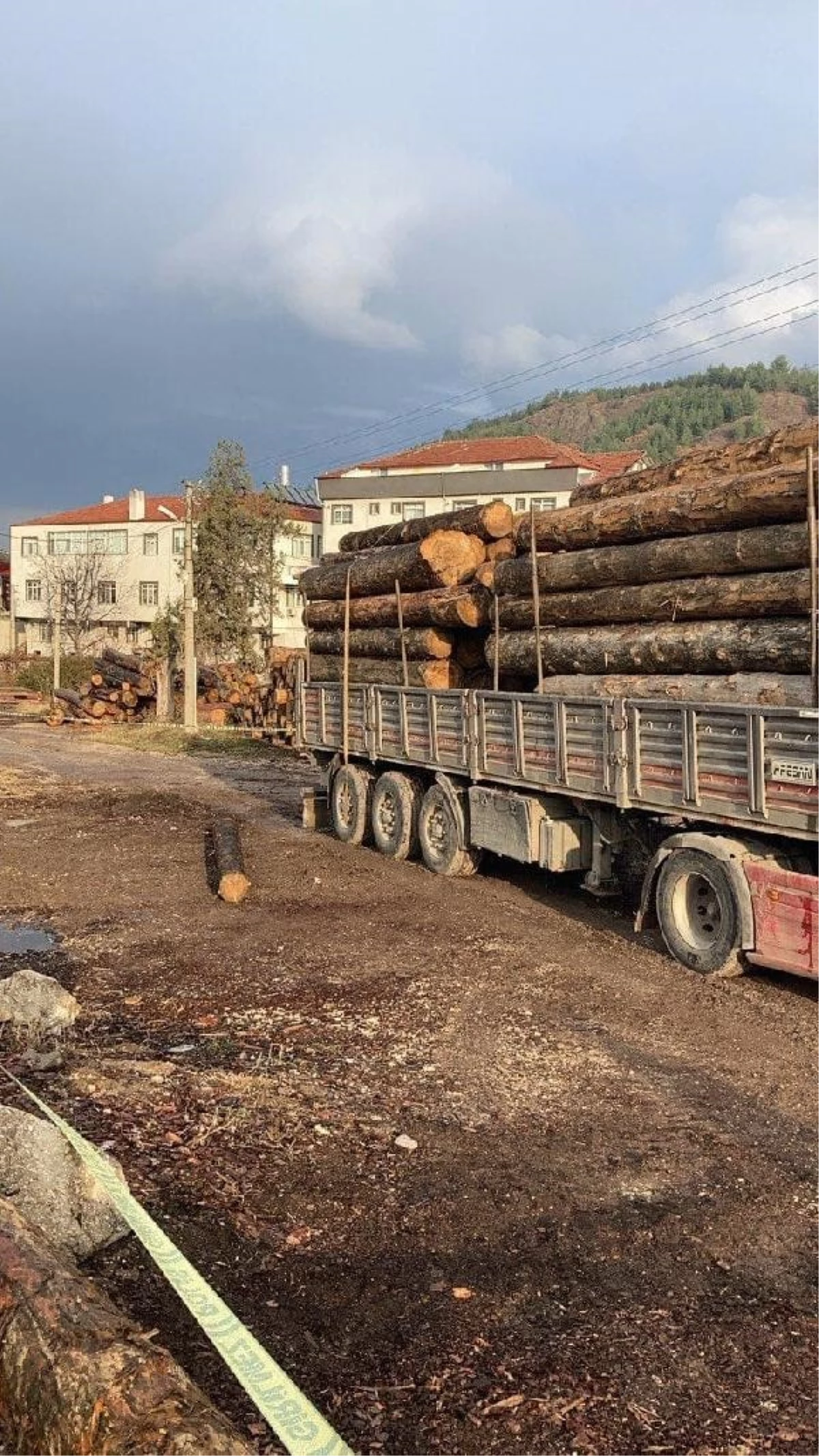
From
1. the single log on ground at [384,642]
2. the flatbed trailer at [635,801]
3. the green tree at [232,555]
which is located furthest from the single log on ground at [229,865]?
the green tree at [232,555]

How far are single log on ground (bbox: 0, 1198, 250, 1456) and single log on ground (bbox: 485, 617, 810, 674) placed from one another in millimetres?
6384

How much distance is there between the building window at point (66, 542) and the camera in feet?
219

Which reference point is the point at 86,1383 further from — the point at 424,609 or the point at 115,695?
the point at 115,695

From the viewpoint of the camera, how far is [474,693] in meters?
10.4

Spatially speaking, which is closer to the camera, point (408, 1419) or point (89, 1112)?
point (408, 1419)

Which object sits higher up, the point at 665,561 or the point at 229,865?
the point at 665,561

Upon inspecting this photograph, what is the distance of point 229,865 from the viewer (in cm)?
1044

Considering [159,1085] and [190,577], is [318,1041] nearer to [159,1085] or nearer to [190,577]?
[159,1085]

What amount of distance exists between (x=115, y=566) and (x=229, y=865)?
59.1 meters

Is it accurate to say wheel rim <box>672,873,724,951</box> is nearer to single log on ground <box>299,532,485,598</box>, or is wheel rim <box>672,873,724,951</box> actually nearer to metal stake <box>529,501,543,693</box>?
metal stake <box>529,501,543,693</box>

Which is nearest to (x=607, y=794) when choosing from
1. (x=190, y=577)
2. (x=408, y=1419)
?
(x=408, y=1419)

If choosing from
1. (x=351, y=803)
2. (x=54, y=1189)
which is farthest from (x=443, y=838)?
(x=54, y=1189)

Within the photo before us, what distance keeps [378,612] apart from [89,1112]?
8937 mm

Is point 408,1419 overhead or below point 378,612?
below
